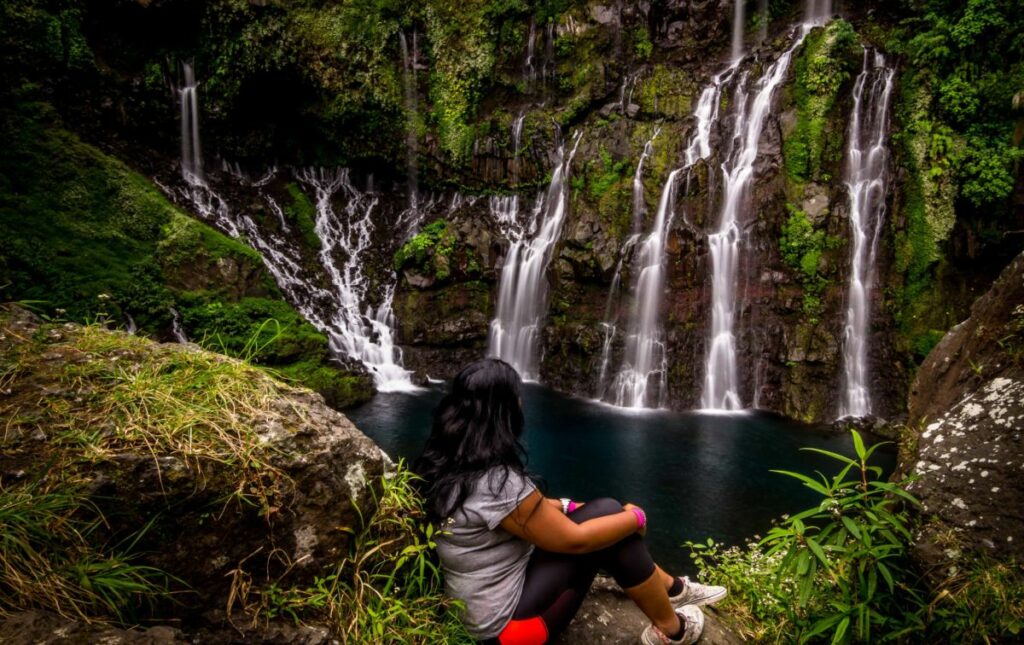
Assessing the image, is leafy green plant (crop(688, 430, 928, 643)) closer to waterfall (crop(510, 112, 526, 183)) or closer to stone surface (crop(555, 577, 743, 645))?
stone surface (crop(555, 577, 743, 645))

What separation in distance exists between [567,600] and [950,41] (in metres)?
14.8

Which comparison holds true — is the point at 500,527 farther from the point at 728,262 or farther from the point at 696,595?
the point at 728,262

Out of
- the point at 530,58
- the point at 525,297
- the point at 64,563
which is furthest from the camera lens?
the point at 530,58

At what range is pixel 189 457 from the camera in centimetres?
177

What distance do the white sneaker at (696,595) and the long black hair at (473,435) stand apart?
4.26 feet

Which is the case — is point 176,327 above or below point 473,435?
below

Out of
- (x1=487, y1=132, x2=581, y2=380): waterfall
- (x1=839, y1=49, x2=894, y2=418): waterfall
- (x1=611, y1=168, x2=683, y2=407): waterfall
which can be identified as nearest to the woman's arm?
(x1=611, y1=168, x2=683, y2=407): waterfall

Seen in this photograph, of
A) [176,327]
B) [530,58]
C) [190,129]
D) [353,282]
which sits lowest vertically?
[176,327]

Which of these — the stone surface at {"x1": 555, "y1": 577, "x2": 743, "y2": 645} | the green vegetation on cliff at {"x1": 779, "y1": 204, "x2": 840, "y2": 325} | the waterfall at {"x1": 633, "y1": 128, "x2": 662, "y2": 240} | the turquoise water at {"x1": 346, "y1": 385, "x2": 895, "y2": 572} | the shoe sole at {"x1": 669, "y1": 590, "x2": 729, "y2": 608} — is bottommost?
the turquoise water at {"x1": 346, "y1": 385, "x2": 895, "y2": 572}

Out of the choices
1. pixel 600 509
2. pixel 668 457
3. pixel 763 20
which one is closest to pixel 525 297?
pixel 668 457

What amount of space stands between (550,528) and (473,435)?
51 cm

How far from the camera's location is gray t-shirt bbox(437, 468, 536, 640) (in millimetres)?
2059

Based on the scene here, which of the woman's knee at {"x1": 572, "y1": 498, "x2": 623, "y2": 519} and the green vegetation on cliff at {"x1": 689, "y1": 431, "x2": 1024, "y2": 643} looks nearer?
the green vegetation on cliff at {"x1": 689, "y1": 431, "x2": 1024, "y2": 643}

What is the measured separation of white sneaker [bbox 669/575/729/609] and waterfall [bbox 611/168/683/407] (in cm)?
937
